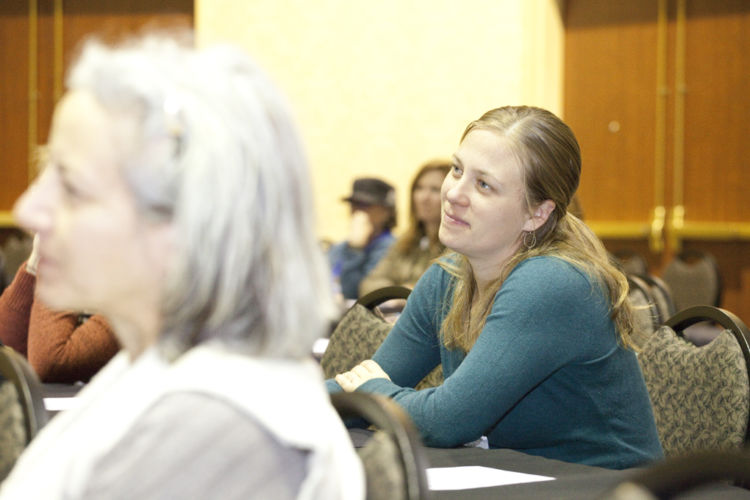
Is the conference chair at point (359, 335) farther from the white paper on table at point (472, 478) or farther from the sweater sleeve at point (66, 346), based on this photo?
the white paper on table at point (472, 478)

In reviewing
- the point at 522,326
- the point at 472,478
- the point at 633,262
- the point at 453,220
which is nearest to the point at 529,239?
the point at 453,220

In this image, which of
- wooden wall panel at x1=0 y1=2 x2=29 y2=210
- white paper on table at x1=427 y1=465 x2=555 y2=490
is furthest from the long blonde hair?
wooden wall panel at x1=0 y1=2 x2=29 y2=210

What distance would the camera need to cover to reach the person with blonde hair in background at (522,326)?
2139mm

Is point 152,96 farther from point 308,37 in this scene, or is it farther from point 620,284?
point 308,37

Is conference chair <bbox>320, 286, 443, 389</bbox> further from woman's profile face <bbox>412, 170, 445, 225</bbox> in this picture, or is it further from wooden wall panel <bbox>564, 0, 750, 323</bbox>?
wooden wall panel <bbox>564, 0, 750, 323</bbox>

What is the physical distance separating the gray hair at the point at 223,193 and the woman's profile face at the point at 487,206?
143cm

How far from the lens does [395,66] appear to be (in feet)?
28.3

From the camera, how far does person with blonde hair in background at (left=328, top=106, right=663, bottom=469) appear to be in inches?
84.2

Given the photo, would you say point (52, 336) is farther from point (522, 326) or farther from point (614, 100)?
point (614, 100)

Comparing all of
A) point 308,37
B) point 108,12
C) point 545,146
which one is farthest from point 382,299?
point 108,12

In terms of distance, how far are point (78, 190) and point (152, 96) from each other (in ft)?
0.36

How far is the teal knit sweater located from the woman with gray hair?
1118mm

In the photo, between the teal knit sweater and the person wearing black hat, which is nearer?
the teal knit sweater

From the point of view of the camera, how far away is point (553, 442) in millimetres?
2229
